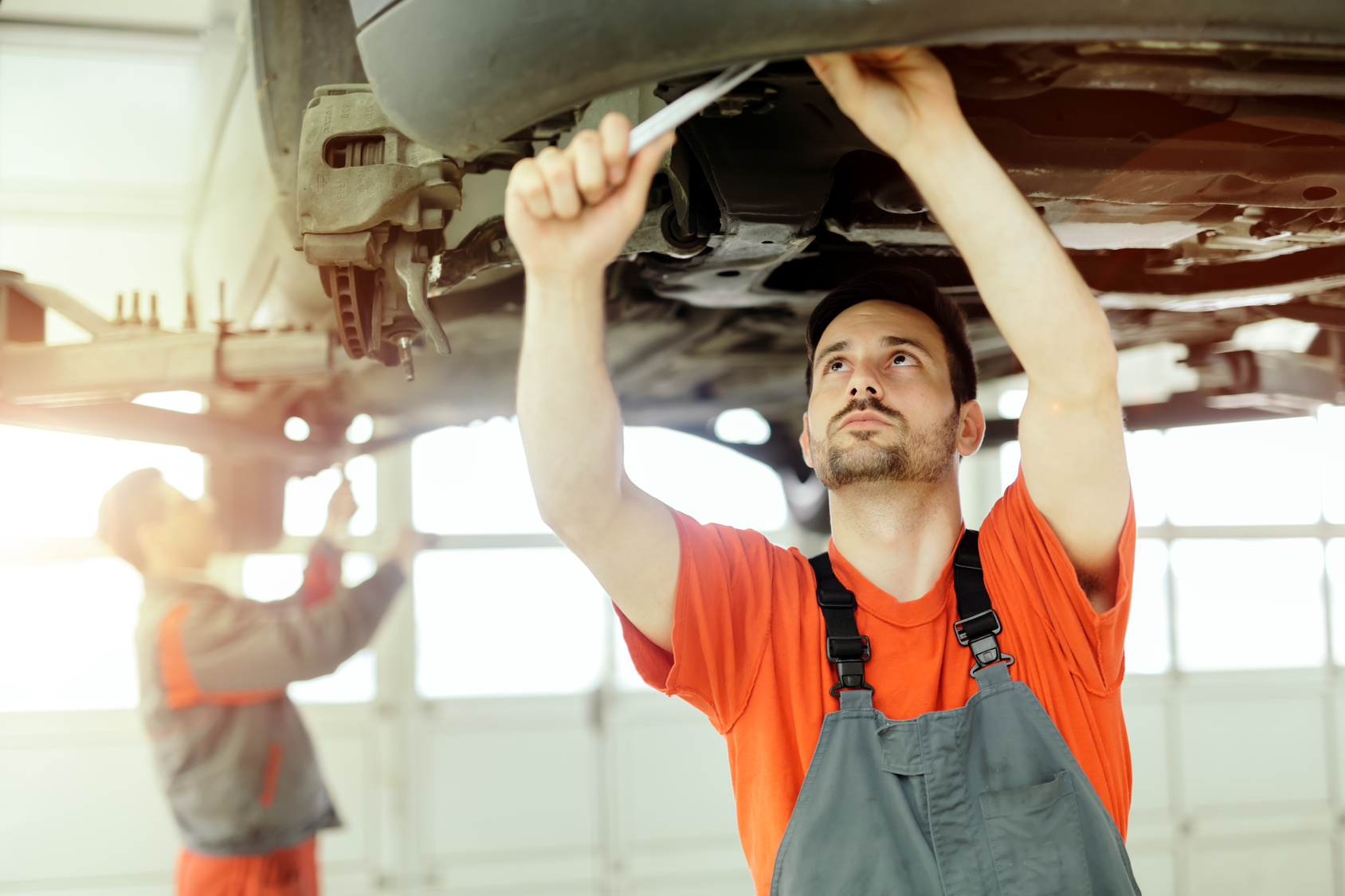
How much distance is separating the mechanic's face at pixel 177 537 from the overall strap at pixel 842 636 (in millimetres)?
1934

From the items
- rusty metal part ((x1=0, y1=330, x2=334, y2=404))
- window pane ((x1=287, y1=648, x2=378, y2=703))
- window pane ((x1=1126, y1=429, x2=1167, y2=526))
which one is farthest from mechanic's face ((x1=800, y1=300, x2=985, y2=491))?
window pane ((x1=1126, y1=429, x2=1167, y2=526))

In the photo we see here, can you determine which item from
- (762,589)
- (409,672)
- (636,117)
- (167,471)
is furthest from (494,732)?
(636,117)

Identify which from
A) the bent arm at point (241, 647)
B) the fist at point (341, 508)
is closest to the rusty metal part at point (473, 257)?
the bent arm at point (241, 647)

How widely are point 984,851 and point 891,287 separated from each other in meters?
0.63

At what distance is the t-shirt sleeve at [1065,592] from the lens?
1002 millimetres

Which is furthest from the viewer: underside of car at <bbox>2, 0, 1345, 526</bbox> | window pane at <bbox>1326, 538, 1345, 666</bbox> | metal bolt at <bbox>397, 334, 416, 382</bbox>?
window pane at <bbox>1326, 538, 1345, 666</bbox>

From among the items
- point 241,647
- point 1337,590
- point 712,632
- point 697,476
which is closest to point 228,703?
point 241,647

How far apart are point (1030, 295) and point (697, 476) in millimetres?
3510

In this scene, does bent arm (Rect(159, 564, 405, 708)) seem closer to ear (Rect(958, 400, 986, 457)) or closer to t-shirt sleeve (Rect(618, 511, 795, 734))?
t-shirt sleeve (Rect(618, 511, 795, 734))

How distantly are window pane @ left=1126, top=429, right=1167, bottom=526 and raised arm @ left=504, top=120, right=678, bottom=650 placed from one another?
442 cm

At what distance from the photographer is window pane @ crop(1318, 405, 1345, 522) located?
511cm

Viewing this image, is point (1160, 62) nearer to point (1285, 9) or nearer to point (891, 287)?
point (1285, 9)

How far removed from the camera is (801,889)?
915mm

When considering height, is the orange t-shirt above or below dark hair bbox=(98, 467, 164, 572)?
below
